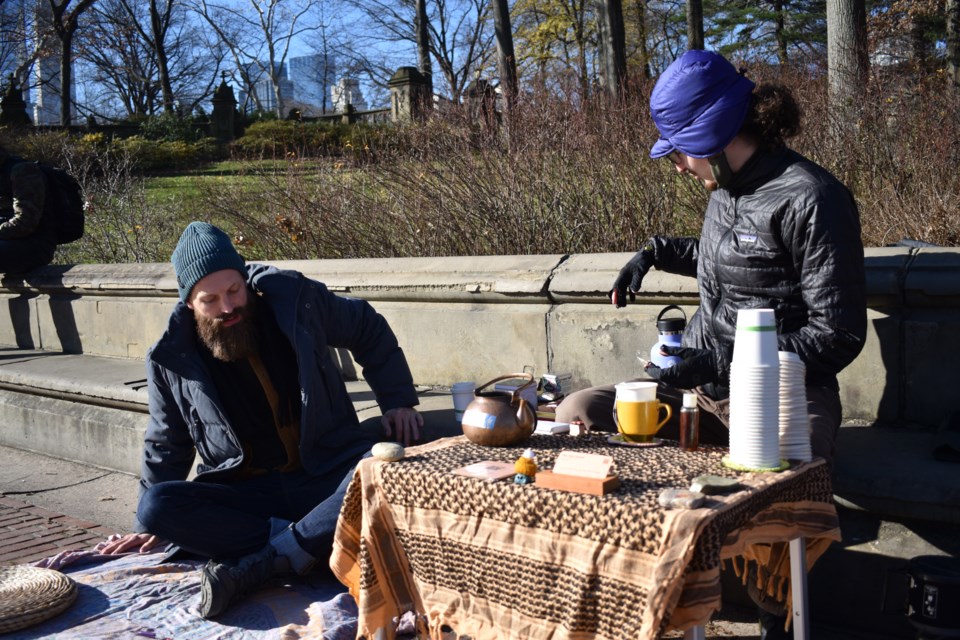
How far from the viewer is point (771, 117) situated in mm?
3010

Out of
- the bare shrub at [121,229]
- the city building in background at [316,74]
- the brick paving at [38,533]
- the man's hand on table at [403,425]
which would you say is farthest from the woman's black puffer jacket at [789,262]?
the city building in background at [316,74]

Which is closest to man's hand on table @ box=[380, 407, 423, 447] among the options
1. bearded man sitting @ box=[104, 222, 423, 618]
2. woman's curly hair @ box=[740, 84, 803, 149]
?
bearded man sitting @ box=[104, 222, 423, 618]

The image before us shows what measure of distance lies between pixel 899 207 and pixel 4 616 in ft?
14.2

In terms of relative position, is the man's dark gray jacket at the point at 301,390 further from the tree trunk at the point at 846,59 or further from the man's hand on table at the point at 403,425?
the tree trunk at the point at 846,59

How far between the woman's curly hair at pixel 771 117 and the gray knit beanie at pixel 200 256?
1.91 meters

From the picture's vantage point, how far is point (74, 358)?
6891 millimetres

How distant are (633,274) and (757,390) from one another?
150cm

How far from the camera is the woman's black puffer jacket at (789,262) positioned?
275 centimetres

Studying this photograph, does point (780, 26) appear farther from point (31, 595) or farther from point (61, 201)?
point (31, 595)

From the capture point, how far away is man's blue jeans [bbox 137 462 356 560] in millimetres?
3549

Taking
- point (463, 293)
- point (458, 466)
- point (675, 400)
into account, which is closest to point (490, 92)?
point (463, 293)

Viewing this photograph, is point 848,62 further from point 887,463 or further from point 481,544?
point 481,544

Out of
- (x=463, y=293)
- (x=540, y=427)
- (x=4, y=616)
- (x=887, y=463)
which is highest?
(x=463, y=293)

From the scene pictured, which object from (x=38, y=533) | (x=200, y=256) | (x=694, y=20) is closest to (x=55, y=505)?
(x=38, y=533)
